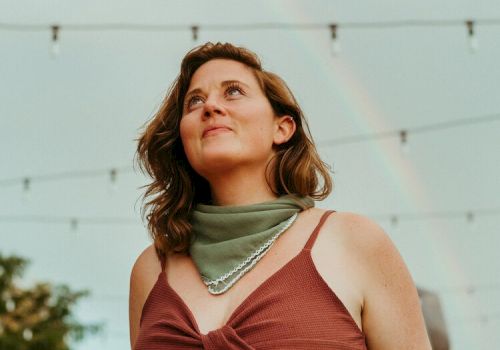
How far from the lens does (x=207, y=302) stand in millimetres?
1436

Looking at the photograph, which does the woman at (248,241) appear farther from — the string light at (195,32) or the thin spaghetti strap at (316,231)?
the string light at (195,32)

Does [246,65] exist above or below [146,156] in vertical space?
above

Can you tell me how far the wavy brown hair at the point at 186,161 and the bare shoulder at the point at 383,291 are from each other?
23 centimetres

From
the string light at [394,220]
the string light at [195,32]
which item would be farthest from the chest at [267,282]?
the string light at [394,220]

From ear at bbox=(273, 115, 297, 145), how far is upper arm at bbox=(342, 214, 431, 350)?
32 centimetres

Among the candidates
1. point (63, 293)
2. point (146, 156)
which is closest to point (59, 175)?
point (146, 156)

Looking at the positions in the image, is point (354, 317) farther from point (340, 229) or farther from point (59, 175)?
point (59, 175)

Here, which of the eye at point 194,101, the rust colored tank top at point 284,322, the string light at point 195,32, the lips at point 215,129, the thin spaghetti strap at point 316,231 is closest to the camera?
the rust colored tank top at point 284,322

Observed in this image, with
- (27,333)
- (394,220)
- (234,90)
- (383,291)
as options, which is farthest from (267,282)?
(27,333)

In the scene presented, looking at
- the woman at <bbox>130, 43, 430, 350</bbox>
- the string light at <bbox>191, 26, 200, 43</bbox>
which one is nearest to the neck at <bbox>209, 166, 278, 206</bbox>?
the woman at <bbox>130, 43, 430, 350</bbox>

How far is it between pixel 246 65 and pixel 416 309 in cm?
65

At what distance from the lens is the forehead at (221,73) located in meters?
1.69

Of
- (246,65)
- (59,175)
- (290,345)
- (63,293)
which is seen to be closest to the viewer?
(290,345)

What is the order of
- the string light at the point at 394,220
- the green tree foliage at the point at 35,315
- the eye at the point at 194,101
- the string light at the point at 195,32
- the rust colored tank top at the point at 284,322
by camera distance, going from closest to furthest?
1. the rust colored tank top at the point at 284,322
2. the eye at the point at 194,101
3. the string light at the point at 195,32
4. the string light at the point at 394,220
5. the green tree foliage at the point at 35,315
